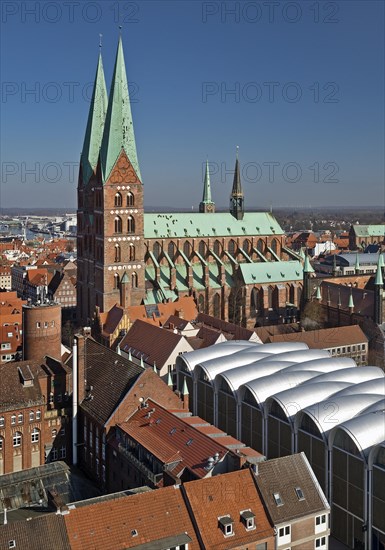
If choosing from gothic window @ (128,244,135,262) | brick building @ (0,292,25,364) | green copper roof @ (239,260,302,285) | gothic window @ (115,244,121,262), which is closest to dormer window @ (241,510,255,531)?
brick building @ (0,292,25,364)

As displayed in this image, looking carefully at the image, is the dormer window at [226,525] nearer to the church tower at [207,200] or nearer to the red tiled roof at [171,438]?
the red tiled roof at [171,438]

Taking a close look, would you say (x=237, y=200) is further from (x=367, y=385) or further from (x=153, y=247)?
(x=367, y=385)

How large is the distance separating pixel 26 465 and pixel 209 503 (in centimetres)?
1994

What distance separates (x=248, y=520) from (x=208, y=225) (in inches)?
2771

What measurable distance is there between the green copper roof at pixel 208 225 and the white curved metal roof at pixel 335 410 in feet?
174

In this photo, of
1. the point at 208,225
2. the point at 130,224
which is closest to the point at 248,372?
the point at 130,224

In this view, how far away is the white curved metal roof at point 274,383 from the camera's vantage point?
147 ft

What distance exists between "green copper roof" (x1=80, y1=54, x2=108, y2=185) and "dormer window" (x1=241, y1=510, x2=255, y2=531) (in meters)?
62.5

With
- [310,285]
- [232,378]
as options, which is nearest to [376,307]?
[310,285]

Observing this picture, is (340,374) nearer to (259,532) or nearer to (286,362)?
(286,362)

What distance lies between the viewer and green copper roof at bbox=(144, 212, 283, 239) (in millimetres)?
92375

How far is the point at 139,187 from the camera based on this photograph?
81.9m

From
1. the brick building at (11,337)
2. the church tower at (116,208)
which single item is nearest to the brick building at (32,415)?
the brick building at (11,337)

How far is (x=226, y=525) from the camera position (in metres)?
29.1
